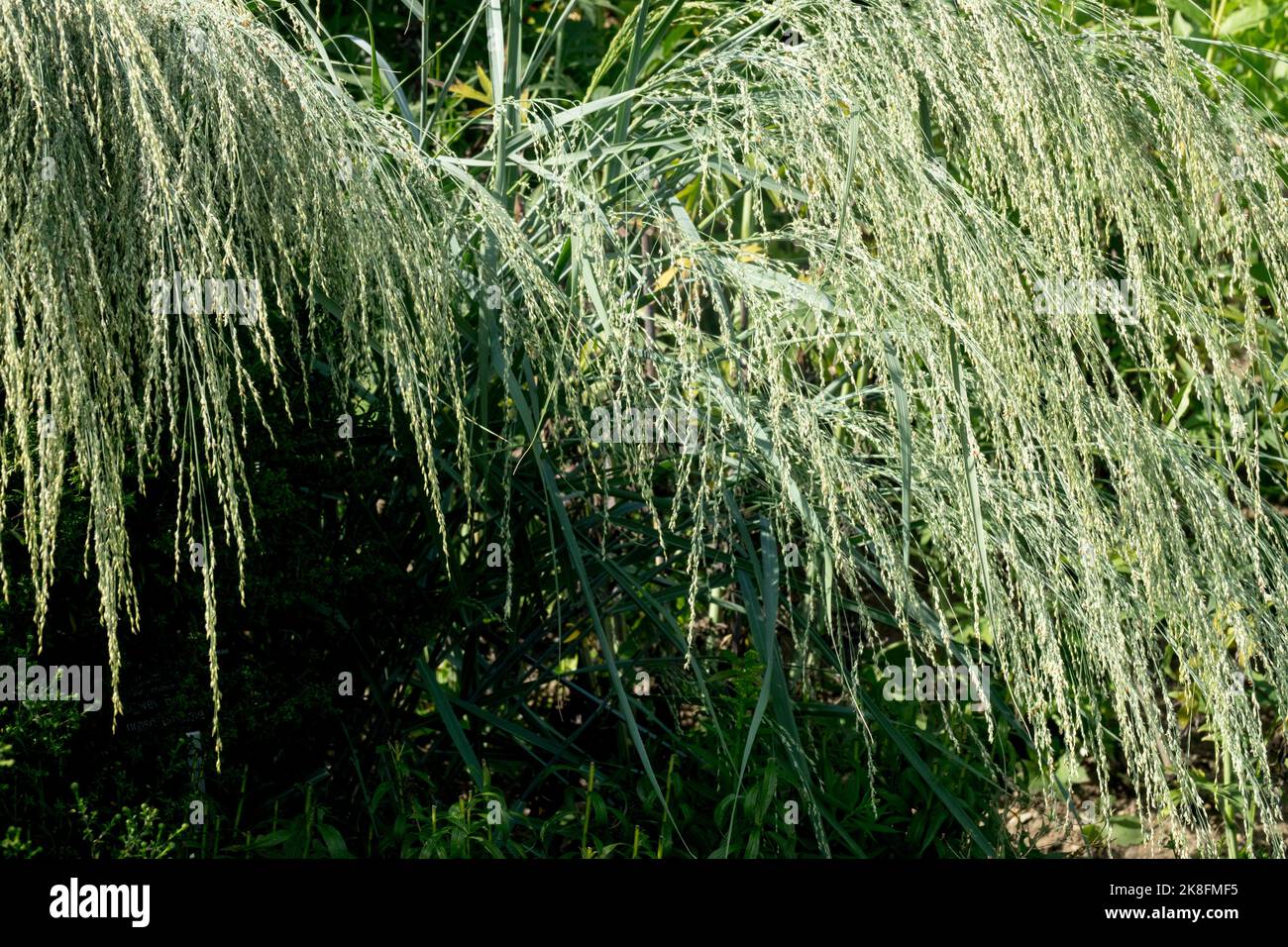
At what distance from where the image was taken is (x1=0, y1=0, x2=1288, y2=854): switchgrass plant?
1438 mm

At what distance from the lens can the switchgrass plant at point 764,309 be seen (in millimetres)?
1438

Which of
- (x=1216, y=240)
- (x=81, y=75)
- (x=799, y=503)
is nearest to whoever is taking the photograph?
(x=81, y=75)

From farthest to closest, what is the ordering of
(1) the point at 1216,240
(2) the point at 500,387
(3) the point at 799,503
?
(2) the point at 500,387, (1) the point at 1216,240, (3) the point at 799,503

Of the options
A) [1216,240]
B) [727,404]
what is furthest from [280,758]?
[1216,240]

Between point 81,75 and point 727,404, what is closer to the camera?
point 81,75

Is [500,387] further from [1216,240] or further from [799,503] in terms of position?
[1216,240]

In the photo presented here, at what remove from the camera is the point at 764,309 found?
158 cm

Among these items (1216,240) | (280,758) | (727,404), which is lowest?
(280,758)

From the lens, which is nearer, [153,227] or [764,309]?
[153,227]

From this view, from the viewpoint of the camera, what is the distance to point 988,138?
1630mm

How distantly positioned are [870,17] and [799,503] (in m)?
0.66

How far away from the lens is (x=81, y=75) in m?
1.49

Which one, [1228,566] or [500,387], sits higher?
[500,387]
